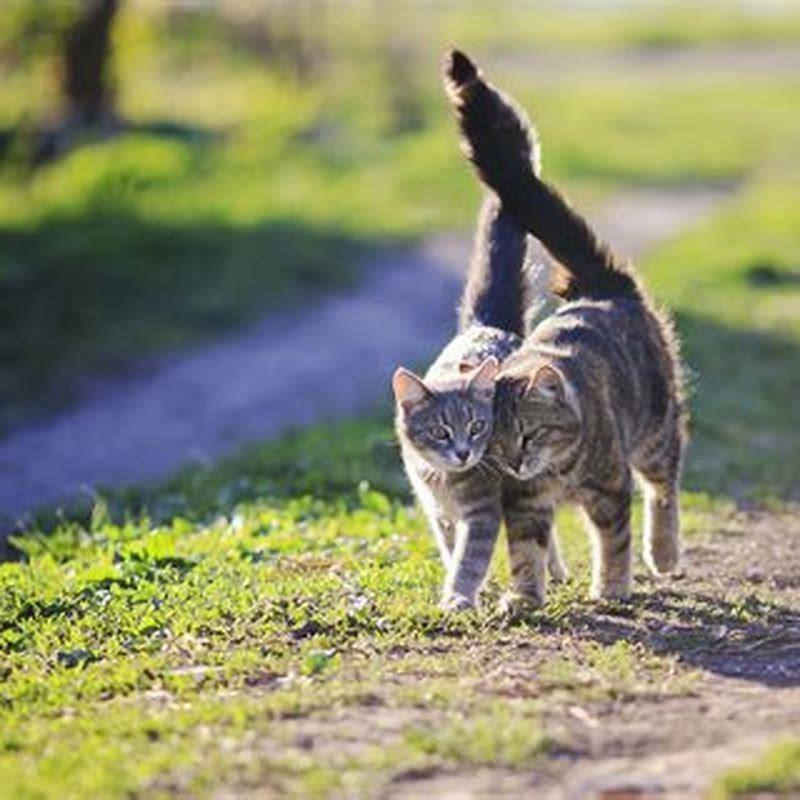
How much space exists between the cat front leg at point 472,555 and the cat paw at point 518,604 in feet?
0.39

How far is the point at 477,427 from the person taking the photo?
7559mm

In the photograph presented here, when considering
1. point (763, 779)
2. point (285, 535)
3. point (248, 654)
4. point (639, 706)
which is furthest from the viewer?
point (285, 535)

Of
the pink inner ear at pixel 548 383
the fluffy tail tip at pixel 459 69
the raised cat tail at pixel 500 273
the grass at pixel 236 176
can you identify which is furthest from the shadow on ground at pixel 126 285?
the pink inner ear at pixel 548 383

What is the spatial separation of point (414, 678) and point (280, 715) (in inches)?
24.1

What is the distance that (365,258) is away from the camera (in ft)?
61.3

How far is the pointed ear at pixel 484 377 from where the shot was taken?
762cm

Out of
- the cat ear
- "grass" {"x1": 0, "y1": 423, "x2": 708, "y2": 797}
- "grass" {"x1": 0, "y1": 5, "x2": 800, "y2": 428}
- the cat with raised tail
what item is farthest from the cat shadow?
"grass" {"x1": 0, "y1": 5, "x2": 800, "y2": 428}

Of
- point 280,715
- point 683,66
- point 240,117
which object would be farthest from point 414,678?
point 683,66

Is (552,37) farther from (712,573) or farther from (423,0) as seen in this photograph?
(712,573)

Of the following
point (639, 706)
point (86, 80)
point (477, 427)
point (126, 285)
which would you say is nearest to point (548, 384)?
point (477, 427)

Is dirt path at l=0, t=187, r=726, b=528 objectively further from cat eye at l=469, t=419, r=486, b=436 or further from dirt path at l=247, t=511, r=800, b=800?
dirt path at l=247, t=511, r=800, b=800

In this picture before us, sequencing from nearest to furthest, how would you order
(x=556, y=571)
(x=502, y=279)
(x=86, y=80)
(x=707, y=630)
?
(x=707, y=630), (x=556, y=571), (x=502, y=279), (x=86, y=80)

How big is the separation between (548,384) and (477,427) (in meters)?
0.30

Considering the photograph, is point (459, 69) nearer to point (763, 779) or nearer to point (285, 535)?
point (285, 535)
